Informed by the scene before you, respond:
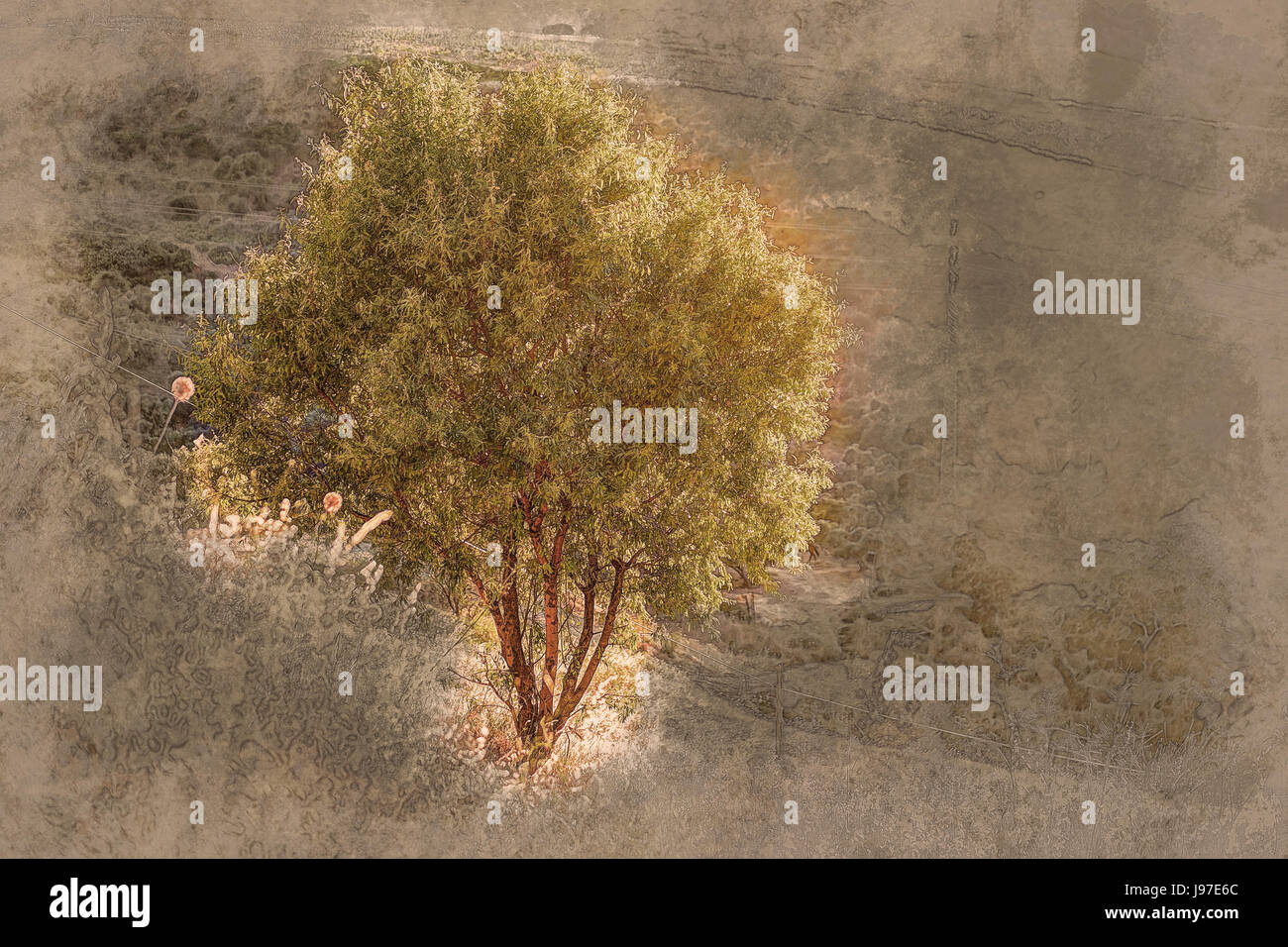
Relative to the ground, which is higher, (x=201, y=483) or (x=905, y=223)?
(x=905, y=223)

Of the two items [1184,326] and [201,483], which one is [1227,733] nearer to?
[1184,326]

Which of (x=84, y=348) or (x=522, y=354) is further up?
(x=84, y=348)

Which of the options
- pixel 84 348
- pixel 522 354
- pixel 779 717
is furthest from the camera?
pixel 779 717

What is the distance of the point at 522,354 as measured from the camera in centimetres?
1564

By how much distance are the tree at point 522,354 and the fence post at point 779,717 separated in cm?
323

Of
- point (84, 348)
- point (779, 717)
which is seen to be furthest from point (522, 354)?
point (84, 348)

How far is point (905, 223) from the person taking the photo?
19.2 metres

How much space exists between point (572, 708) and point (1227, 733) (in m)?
10.4

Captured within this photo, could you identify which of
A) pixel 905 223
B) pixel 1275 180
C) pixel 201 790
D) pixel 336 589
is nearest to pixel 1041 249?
pixel 905 223
